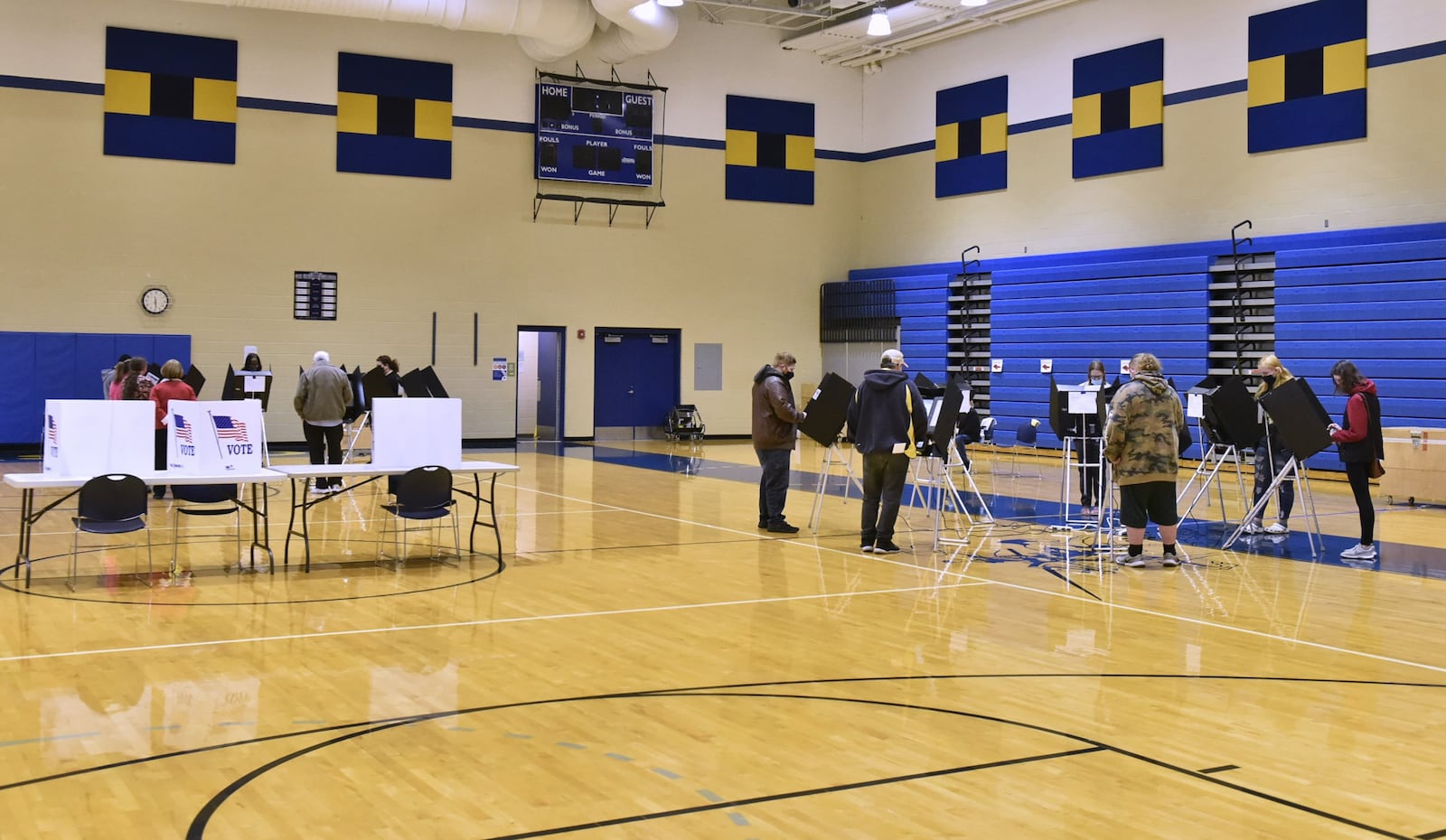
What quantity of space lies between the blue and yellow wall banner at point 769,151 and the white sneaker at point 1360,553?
14999 millimetres

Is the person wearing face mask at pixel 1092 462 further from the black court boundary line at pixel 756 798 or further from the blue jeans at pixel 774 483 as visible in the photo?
the black court boundary line at pixel 756 798

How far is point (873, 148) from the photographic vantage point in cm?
2366

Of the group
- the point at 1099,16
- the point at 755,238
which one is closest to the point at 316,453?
the point at 755,238

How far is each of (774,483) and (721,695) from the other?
5.50m

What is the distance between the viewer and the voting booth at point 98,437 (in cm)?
793

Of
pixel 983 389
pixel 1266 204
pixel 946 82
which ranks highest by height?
pixel 946 82

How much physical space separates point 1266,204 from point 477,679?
1482 cm

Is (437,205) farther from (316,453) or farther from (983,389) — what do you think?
(983,389)

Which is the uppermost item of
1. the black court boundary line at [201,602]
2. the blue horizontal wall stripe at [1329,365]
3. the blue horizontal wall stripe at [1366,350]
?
the blue horizontal wall stripe at [1366,350]

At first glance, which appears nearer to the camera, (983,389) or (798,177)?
(983,389)

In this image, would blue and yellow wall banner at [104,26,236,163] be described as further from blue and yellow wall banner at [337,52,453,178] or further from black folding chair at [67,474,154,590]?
black folding chair at [67,474,154,590]

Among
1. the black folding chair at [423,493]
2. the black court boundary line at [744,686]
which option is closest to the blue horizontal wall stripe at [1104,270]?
the black folding chair at [423,493]

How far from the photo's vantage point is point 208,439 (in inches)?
331

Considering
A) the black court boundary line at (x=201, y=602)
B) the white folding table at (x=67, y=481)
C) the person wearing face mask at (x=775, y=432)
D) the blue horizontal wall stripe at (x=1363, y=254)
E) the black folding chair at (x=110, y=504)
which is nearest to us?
the black court boundary line at (x=201, y=602)
